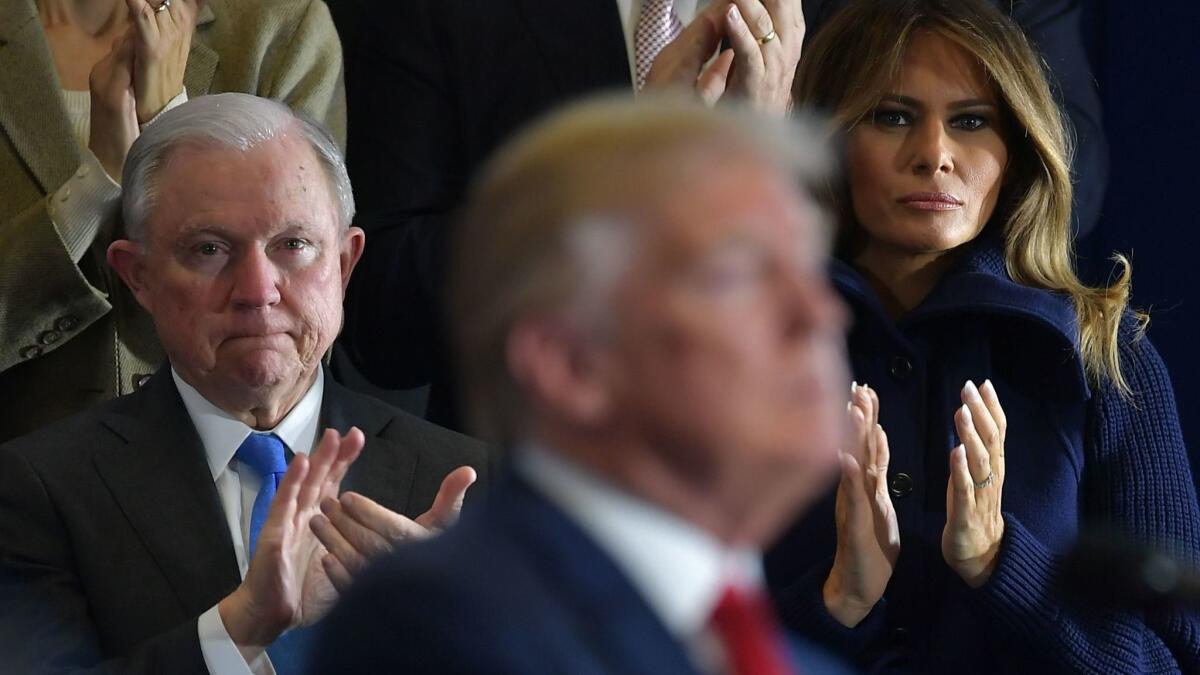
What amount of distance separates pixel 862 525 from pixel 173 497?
77cm

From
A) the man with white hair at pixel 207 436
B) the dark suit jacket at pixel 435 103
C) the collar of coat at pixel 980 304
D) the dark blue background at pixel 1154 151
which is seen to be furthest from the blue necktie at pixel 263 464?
the dark blue background at pixel 1154 151

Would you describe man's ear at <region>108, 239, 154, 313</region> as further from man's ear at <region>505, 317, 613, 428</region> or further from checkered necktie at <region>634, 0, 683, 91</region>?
man's ear at <region>505, 317, 613, 428</region>

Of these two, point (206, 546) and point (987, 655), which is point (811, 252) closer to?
point (206, 546)

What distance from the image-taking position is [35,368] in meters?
2.33

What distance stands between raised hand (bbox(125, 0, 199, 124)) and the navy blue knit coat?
Result: 0.88 meters

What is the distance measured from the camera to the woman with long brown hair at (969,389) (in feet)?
6.95

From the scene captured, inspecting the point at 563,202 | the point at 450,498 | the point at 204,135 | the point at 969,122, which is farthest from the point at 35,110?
the point at 563,202

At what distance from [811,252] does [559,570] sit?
0.73 feet

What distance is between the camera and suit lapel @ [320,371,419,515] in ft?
6.58

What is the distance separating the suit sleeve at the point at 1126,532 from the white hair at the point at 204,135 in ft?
2.88

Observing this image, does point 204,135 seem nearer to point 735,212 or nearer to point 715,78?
point 715,78

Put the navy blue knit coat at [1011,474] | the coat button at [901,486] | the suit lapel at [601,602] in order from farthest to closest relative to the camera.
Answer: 1. the coat button at [901,486]
2. the navy blue knit coat at [1011,474]
3. the suit lapel at [601,602]

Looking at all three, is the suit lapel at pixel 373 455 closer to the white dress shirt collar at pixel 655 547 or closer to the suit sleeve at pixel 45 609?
the suit sleeve at pixel 45 609

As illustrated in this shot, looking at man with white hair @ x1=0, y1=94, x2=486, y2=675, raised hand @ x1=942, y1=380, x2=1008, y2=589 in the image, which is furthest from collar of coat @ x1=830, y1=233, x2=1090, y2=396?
man with white hair @ x1=0, y1=94, x2=486, y2=675
